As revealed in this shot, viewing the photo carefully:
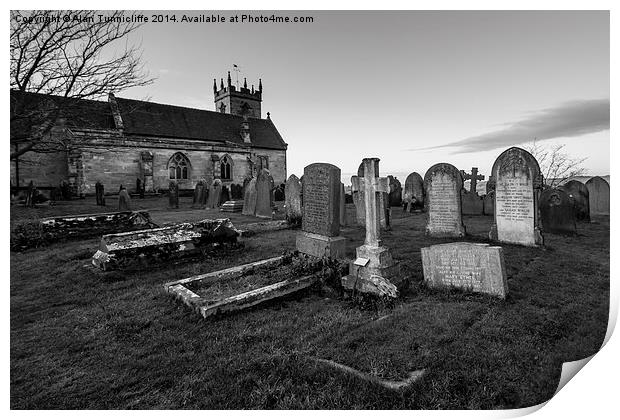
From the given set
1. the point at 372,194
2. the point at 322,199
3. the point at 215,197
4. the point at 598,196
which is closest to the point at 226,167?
the point at 215,197

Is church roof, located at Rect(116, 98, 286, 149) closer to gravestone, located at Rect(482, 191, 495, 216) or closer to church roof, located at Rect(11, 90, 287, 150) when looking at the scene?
church roof, located at Rect(11, 90, 287, 150)

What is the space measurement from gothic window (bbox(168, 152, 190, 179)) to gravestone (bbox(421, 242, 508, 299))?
23.9 metres

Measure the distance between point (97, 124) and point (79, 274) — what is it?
21.2 metres

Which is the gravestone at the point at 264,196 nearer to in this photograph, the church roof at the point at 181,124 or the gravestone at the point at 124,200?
the gravestone at the point at 124,200

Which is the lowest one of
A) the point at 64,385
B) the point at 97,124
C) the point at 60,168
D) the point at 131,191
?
the point at 64,385

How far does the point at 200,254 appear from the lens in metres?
6.57

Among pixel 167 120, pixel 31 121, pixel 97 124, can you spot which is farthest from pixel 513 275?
pixel 167 120

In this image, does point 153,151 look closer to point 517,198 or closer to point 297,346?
point 517,198

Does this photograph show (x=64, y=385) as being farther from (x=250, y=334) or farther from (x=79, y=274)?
(x=79, y=274)

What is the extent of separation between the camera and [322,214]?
6.09 meters

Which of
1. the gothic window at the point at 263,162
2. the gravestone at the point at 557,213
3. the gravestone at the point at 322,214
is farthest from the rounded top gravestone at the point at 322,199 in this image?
the gothic window at the point at 263,162

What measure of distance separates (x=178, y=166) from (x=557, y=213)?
2399 cm

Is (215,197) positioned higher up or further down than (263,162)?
further down

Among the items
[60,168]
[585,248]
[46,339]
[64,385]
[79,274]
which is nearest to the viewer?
[64,385]
